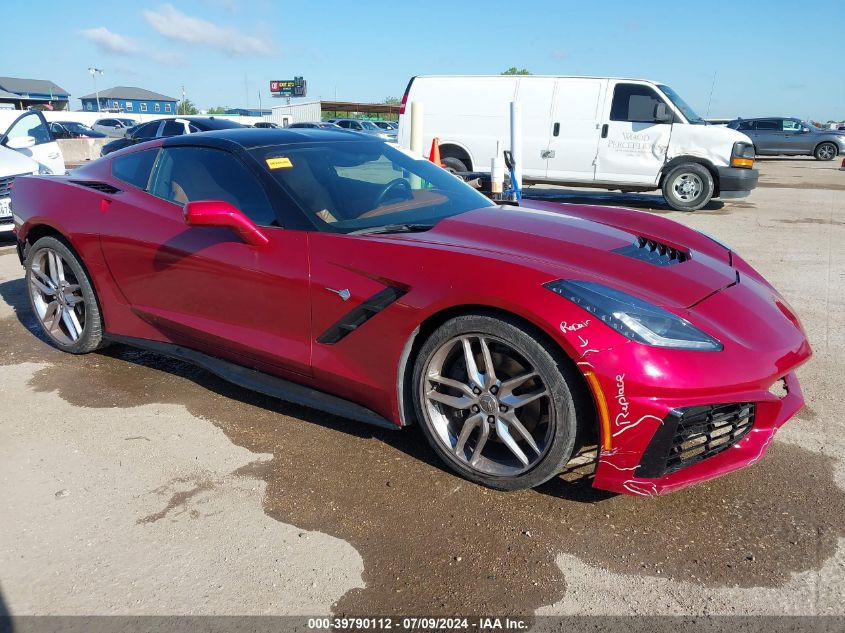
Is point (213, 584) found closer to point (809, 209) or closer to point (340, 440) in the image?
point (340, 440)

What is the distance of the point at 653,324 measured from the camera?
2229 mm

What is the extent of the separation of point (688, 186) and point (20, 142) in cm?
1004

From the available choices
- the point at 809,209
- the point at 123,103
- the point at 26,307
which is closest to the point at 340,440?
the point at 26,307

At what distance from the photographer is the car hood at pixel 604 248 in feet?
8.08

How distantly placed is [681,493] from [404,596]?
1.25 meters

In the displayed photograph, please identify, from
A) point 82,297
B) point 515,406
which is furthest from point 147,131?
point 515,406

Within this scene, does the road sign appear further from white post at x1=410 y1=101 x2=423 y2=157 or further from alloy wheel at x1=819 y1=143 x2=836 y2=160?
white post at x1=410 y1=101 x2=423 y2=157

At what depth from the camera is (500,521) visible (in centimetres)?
240

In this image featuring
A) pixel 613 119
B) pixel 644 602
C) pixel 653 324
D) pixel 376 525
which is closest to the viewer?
pixel 644 602

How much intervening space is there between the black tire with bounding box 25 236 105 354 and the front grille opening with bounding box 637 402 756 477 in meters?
3.31

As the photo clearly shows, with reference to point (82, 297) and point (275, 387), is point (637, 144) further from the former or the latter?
point (275, 387)

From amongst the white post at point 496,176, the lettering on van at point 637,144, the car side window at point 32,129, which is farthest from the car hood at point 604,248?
the lettering on van at point 637,144

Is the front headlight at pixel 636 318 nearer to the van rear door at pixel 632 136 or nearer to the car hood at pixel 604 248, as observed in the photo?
the car hood at pixel 604 248

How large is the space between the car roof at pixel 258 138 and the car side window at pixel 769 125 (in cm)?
2761
